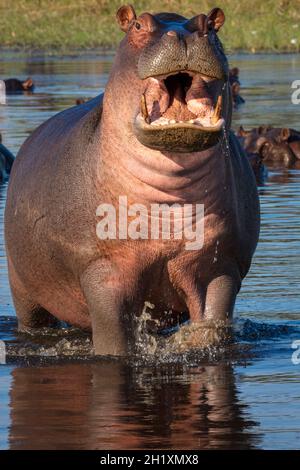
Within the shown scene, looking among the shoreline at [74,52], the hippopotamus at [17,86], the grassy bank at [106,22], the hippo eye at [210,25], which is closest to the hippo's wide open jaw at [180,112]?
the hippo eye at [210,25]

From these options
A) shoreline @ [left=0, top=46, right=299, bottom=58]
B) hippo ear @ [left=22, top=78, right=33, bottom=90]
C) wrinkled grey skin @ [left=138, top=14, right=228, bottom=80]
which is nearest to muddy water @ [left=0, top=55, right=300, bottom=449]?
wrinkled grey skin @ [left=138, top=14, right=228, bottom=80]

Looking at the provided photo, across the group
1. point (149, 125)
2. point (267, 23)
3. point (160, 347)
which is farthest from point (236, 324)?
point (267, 23)

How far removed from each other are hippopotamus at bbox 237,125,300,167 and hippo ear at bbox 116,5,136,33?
29.9ft

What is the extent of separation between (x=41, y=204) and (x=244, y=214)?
98 centimetres

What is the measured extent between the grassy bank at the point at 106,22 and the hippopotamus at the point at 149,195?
31.7 metres

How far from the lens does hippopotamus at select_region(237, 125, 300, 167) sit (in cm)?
1566

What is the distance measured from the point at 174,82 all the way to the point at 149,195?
0.52 meters

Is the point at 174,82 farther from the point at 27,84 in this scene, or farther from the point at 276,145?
the point at 27,84

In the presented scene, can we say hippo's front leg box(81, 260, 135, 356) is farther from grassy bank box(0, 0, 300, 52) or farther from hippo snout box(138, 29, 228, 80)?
grassy bank box(0, 0, 300, 52)

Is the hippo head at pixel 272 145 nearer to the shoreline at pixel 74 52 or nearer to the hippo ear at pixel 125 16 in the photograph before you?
the hippo ear at pixel 125 16

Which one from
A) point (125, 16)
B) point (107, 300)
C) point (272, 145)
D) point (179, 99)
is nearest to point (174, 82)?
point (179, 99)

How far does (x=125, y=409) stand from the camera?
566cm

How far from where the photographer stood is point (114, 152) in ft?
20.7

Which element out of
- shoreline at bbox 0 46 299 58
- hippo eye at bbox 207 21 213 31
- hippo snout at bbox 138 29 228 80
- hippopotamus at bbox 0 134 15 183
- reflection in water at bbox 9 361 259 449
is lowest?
reflection in water at bbox 9 361 259 449
